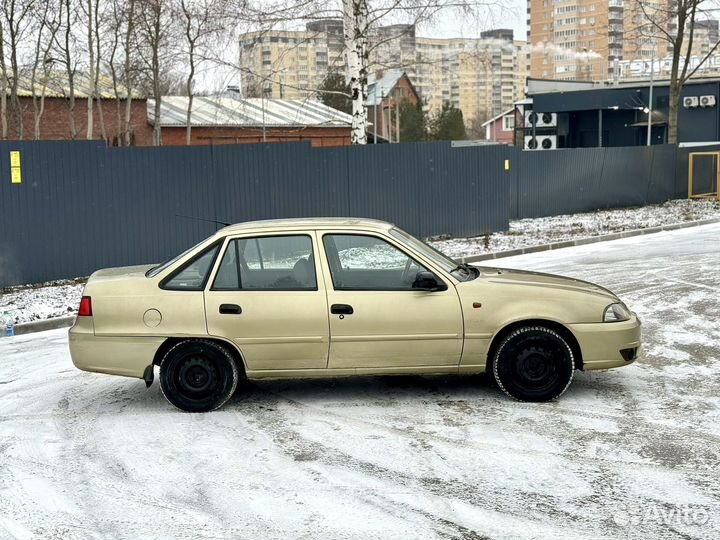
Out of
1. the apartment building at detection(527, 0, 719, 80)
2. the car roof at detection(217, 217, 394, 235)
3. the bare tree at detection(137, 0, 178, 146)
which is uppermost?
the apartment building at detection(527, 0, 719, 80)

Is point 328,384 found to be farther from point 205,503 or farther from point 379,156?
point 379,156

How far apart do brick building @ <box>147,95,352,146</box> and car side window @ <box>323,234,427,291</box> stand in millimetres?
33765

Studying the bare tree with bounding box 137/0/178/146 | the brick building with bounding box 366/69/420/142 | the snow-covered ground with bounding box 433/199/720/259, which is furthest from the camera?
the brick building with bounding box 366/69/420/142

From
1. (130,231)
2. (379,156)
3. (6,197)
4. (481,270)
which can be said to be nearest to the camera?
(481,270)

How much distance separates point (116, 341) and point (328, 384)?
188cm

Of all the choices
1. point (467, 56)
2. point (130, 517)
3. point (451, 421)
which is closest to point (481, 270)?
point (451, 421)

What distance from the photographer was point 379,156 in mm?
18562

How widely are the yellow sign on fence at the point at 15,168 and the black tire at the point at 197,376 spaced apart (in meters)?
8.38

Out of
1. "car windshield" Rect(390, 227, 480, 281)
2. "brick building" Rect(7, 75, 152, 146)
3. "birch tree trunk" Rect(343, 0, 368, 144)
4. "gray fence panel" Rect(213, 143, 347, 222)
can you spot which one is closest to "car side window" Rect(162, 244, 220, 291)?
"car windshield" Rect(390, 227, 480, 281)

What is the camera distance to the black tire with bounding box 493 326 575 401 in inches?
266

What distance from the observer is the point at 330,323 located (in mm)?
6727

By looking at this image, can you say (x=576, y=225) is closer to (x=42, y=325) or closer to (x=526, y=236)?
(x=526, y=236)

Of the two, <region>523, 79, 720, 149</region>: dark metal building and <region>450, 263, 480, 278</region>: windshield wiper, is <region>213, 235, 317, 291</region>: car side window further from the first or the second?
<region>523, 79, 720, 149</region>: dark metal building

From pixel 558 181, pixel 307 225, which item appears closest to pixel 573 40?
pixel 558 181
